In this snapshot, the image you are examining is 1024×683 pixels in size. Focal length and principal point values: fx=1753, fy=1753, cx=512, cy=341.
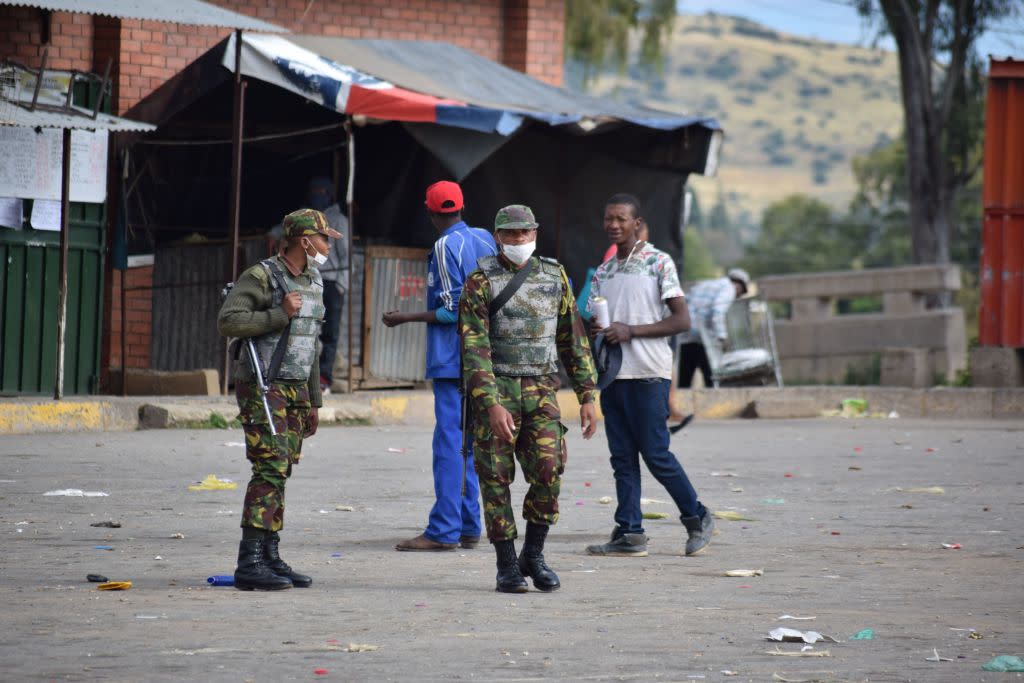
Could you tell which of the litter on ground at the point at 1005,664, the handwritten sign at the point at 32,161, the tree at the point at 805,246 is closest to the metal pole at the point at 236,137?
the handwritten sign at the point at 32,161

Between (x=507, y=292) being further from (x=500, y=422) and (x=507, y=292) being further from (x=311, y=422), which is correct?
(x=311, y=422)

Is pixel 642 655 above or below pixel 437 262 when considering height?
below

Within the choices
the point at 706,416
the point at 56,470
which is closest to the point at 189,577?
the point at 56,470

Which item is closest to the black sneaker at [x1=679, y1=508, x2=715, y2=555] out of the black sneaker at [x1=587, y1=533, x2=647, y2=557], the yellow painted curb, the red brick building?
the black sneaker at [x1=587, y1=533, x2=647, y2=557]

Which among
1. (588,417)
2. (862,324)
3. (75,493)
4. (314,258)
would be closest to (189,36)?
(75,493)

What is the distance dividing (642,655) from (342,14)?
14183 mm

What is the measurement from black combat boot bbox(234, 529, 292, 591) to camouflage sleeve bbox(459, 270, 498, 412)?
3.66ft

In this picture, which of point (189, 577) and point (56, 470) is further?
point (56, 470)

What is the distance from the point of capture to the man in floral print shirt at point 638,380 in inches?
344

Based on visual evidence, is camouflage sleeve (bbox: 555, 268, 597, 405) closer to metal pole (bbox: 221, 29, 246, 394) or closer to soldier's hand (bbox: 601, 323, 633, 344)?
soldier's hand (bbox: 601, 323, 633, 344)

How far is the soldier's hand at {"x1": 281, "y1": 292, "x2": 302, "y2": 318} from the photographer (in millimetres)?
7512

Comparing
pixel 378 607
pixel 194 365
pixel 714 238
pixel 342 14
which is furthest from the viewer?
pixel 714 238

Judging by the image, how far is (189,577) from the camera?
7770mm

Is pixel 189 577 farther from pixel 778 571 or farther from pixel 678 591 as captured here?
pixel 778 571
